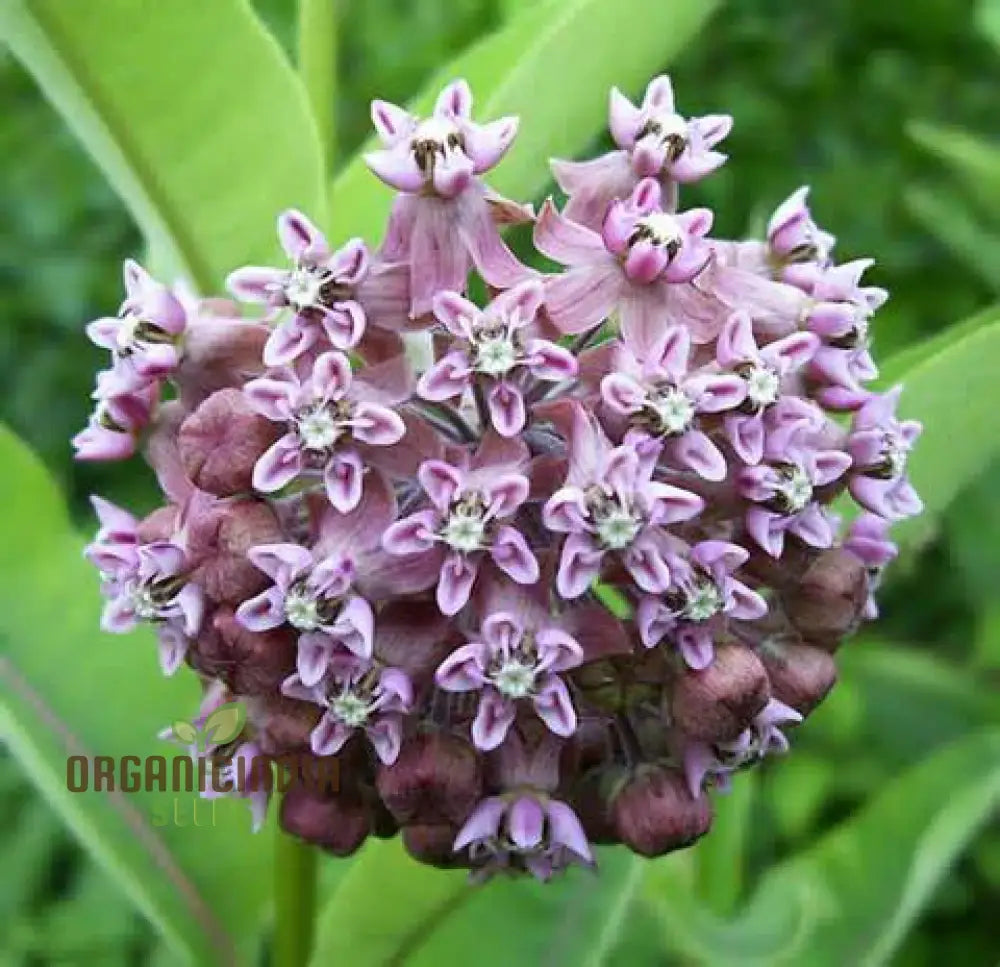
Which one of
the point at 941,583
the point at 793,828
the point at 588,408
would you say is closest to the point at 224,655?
the point at 588,408

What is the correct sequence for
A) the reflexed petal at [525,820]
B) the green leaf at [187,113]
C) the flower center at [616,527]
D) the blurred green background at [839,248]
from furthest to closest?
1. the blurred green background at [839,248]
2. the green leaf at [187,113]
3. the reflexed petal at [525,820]
4. the flower center at [616,527]

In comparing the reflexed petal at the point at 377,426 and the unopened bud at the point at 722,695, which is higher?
the reflexed petal at the point at 377,426

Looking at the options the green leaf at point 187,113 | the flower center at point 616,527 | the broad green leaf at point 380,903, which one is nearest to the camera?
the flower center at point 616,527

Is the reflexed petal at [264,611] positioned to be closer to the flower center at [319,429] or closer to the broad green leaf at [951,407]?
the flower center at [319,429]

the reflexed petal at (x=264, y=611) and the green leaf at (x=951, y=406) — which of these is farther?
the green leaf at (x=951, y=406)

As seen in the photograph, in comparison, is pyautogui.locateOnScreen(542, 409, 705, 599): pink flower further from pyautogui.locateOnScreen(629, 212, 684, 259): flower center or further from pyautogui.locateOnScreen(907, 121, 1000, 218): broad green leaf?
pyautogui.locateOnScreen(907, 121, 1000, 218): broad green leaf

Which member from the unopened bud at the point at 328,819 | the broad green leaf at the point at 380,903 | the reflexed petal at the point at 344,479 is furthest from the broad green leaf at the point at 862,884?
the reflexed petal at the point at 344,479
